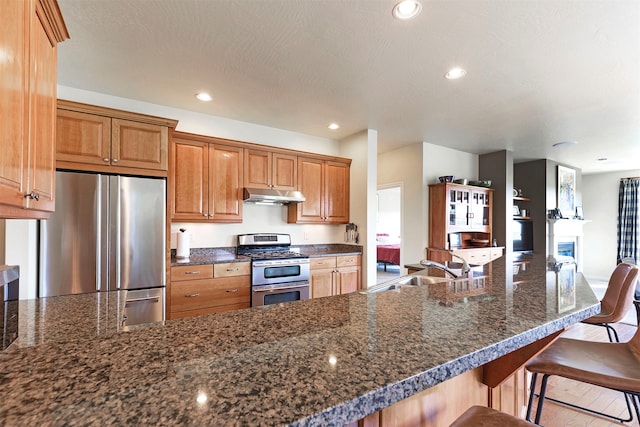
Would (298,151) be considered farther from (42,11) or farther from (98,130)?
(42,11)

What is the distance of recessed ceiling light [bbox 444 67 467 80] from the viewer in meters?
2.49

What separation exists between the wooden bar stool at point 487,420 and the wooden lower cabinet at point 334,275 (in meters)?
2.64

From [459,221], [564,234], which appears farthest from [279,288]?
[564,234]

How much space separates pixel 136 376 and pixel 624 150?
716cm

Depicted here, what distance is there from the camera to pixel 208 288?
2.97m

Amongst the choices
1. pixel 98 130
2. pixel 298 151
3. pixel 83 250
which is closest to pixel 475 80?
pixel 298 151

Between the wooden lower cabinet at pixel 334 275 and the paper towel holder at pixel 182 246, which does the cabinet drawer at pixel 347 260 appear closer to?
the wooden lower cabinet at pixel 334 275

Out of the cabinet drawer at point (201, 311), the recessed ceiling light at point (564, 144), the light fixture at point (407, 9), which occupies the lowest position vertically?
the cabinet drawer at point (201, 311)

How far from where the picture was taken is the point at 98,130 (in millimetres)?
2553

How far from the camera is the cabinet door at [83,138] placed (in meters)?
2.43

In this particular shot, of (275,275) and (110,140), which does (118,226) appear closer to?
(110,140)

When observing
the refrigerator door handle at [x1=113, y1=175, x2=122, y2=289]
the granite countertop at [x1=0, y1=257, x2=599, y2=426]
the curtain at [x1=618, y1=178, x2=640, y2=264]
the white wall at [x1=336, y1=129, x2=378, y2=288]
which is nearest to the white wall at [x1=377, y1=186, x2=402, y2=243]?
the curtain at [x1=618, y1=178, x2=640, y2=264]

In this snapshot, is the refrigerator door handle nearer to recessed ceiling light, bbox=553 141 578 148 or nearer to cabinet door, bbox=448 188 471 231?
cabinet door, bbox=448 188 471 231

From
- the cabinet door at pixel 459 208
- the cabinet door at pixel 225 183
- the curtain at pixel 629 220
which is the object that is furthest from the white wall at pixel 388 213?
the cabinet door at pixel 225 183
